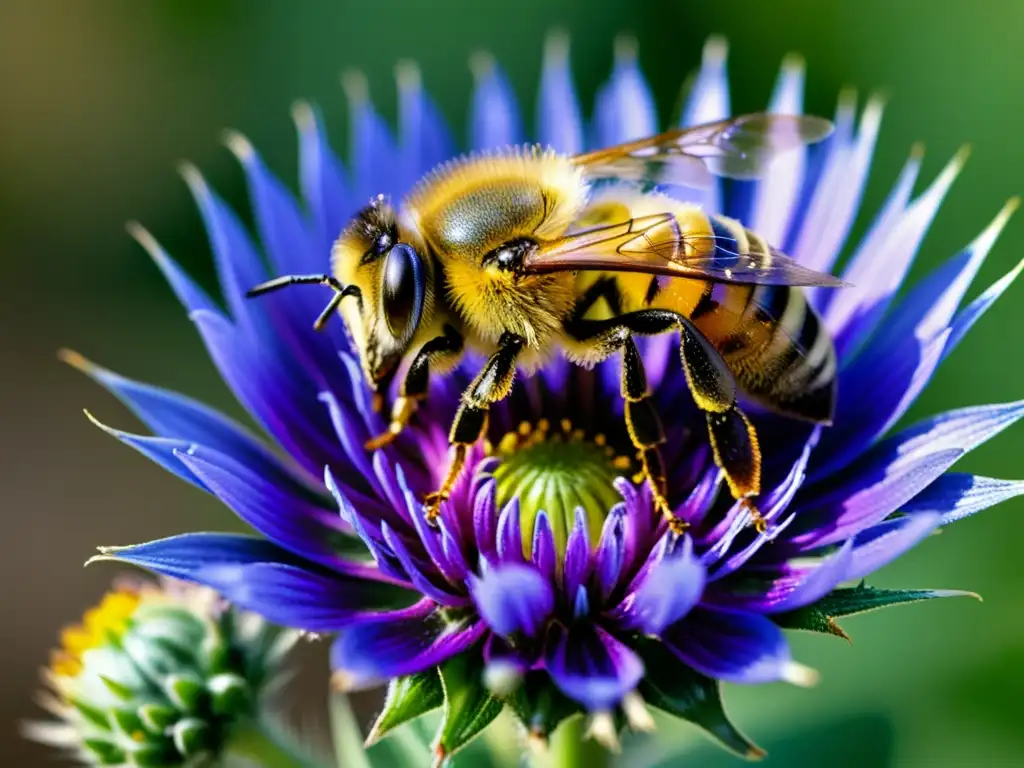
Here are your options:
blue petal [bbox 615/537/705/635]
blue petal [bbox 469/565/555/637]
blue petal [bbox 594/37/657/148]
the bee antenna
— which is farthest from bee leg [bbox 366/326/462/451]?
blue petal [bbox 594/37/657/148]

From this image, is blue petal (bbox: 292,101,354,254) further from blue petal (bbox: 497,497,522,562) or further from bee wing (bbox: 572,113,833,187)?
blue petal (bbox: 497,497,522,562)

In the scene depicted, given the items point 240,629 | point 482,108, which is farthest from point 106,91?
point 240,629

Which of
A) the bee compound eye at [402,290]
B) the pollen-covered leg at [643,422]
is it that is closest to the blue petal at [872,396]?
the pollen-covered leg at [643,422]

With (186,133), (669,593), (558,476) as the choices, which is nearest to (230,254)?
(558,476)

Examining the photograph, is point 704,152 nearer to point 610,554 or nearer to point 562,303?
point 562,303

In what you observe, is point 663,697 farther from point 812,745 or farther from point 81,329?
point 81,329

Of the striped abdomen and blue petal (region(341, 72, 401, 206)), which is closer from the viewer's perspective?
the striped abdomen

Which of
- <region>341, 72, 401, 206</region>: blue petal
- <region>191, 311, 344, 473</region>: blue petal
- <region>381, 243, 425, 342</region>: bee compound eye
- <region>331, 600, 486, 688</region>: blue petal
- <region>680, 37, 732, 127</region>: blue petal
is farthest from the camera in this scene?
<region>680, 37, 732, 127</region>: blue petal
